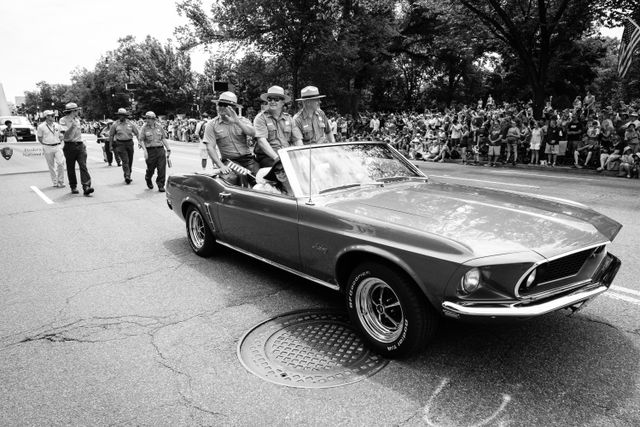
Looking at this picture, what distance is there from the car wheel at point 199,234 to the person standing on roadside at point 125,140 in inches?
283

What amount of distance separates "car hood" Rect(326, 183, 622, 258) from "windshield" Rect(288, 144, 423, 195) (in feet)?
0.62

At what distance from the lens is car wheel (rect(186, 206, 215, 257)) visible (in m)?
5.30

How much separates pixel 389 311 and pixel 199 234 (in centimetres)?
307

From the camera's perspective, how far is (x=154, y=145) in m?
10.3

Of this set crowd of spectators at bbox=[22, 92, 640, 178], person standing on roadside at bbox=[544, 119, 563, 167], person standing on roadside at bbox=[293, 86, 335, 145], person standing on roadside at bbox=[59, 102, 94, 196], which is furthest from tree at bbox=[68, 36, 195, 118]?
person standing on roadside at bbox=[293, 86, 335, 145]

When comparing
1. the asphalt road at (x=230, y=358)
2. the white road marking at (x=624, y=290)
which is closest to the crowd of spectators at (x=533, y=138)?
the asphalt road at (x=230, y=358)

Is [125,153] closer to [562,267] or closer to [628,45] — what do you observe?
[562,267]

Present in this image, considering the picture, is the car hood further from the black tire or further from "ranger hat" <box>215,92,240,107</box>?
"ranger hat" <box>215,92,240,107</box>

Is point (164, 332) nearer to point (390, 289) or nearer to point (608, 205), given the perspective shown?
point (390, 289)

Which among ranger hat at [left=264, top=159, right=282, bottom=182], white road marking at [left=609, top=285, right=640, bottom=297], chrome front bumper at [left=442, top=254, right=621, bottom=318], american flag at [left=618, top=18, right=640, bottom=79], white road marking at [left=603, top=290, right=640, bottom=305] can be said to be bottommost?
white road marking at [left=603, top=290, right=640, bottom=305]

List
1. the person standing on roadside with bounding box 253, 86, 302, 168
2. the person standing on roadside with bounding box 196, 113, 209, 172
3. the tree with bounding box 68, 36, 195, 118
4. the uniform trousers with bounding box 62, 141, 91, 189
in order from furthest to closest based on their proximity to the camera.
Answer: the tree with bounding box 68, 36, 195, 118 < the uniform trousers with bounding box 62, 141, 91, 189 < the person standing on roadside with bounding box 196, 113, 209, 172 < the person standing on roadside with bounding box 253, 86, 302, 168

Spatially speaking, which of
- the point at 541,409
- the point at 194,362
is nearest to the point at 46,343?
the point at 194,362

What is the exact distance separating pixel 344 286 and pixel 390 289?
0.50 m

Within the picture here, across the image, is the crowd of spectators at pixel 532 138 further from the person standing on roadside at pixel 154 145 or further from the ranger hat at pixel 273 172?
the ranger hat at pixel 273 172
